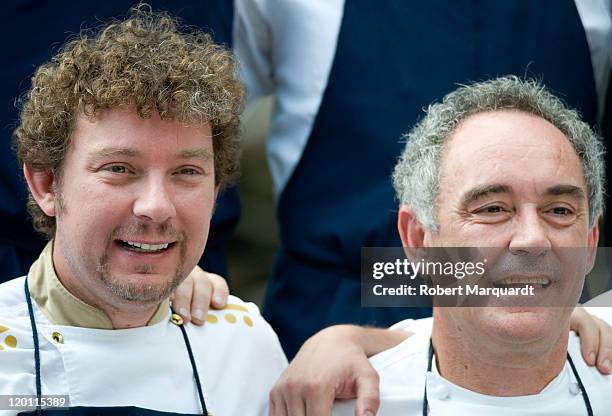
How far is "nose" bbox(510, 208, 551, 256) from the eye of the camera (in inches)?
98.0

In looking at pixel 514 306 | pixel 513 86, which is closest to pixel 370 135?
pixel 513 86

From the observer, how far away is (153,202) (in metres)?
2.37

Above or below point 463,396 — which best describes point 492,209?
above

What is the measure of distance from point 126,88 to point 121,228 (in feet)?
0.92

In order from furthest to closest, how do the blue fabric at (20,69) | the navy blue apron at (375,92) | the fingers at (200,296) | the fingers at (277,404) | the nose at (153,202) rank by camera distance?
the navy blue apron at (375,92) < the blue fabric at (20,69) < the fingers at (200,296) < the fingers at (277,404) < the nose at (153,202)

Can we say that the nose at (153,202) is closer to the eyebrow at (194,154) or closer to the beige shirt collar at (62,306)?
the eyebrow at (194,154)

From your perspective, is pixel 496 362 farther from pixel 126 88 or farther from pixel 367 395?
pixel 126 88

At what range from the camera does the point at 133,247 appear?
2430mm

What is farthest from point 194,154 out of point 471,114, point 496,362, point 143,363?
point 496,362

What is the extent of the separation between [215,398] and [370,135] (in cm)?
122

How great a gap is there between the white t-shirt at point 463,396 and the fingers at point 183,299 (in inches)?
15.6

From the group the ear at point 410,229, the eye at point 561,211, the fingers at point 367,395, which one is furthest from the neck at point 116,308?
the eye at point 561,211

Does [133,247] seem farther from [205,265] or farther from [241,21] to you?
[241,21]

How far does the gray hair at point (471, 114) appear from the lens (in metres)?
2.68
